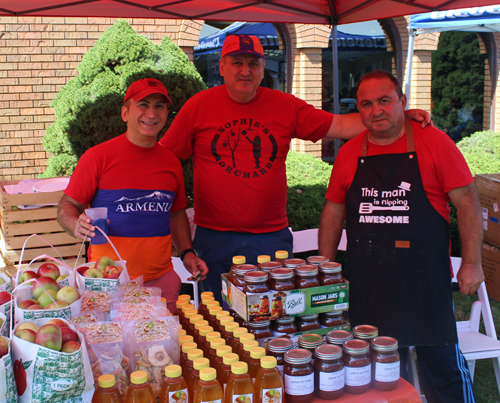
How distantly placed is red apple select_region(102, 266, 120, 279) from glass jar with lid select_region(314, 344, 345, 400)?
3.19 feet

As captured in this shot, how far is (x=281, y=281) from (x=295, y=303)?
10 cm

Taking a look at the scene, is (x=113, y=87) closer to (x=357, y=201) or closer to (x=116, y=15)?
(x=116, y=15)

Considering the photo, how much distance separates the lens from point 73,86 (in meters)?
6.13

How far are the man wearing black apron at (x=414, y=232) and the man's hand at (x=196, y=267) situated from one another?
0.90 meters

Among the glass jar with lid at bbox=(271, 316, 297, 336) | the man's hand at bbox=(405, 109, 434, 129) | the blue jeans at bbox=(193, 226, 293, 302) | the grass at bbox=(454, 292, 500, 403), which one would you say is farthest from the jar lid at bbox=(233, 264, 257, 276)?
the grass at bbox=(454, 292, 500, 403)

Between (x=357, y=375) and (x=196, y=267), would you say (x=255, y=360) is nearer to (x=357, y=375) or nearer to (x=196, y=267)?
(x=357, y=375)

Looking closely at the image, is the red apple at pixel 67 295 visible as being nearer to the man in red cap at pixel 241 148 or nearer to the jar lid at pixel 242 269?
the jar lid at pixel 242 269

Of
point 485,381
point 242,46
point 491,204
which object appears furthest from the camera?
point 491,204

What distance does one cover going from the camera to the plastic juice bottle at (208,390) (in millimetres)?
1488

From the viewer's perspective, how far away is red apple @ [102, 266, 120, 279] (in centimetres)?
215

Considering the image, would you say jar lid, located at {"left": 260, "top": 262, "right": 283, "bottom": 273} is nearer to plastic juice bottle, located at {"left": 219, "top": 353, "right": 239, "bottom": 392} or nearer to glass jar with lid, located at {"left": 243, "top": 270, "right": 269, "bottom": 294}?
glass jar with lid, located at {"left": 243, "top": 270, "right": 269, "bottom": 294}

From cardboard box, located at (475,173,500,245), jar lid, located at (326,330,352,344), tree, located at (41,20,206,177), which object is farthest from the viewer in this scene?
tree, located at (41,20,206,177)

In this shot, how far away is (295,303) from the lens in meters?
1.92

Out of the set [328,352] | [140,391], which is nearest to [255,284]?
[328,352]
